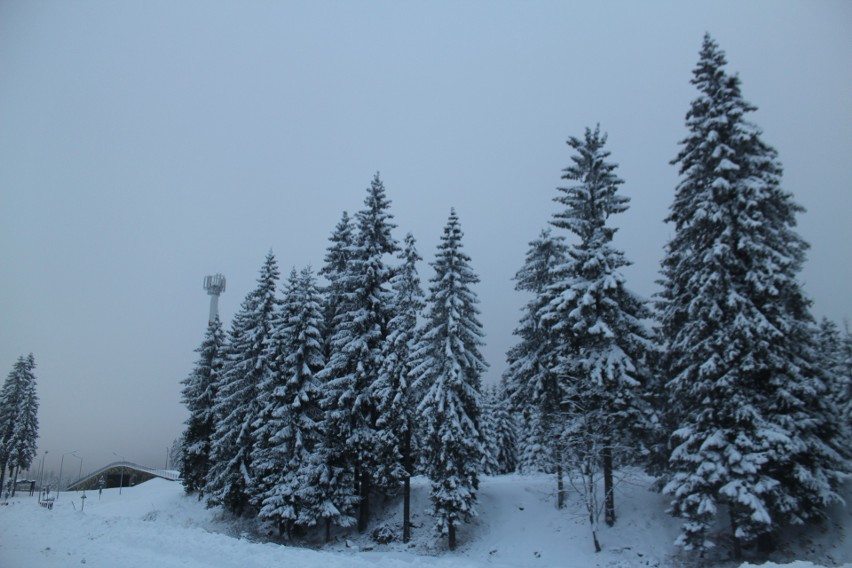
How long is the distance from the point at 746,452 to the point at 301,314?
2312 cm

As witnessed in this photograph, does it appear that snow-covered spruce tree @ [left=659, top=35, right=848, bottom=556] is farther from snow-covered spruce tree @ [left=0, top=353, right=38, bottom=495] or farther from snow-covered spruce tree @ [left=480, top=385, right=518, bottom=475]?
snow-covered spruce tree @ [left=0, top=353, right=38, bottom=495]

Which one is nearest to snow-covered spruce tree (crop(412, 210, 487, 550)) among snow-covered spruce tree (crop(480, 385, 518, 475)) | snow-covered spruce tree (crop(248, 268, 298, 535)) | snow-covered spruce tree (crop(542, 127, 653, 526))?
snow-covered spruce tree (crop(542, 127, 653, 526))

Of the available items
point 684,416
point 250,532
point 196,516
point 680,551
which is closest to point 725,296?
point 684,416

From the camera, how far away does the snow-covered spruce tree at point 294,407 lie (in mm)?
27719

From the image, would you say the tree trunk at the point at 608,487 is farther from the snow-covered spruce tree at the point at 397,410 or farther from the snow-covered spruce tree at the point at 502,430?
the snow-covered spruce tree at the point at 502,430

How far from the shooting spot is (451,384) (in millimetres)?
25500

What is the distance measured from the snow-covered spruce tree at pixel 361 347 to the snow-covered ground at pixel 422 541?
4.81m

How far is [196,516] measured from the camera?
3728 centimetres

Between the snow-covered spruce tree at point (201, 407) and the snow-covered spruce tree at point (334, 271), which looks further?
the snow-covered spruce tree at point (201, 407)

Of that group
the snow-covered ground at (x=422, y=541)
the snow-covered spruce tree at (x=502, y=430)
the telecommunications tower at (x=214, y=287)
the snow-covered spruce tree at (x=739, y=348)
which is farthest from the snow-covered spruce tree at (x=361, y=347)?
the telecommunications tower at (x=214, y=287)

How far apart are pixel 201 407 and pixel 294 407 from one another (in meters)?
16.1

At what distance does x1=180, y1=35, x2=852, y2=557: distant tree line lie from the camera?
17.5 metres

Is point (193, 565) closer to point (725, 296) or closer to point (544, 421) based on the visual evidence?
point (544, 421)

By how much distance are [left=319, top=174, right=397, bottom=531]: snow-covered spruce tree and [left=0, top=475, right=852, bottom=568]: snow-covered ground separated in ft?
15.8
